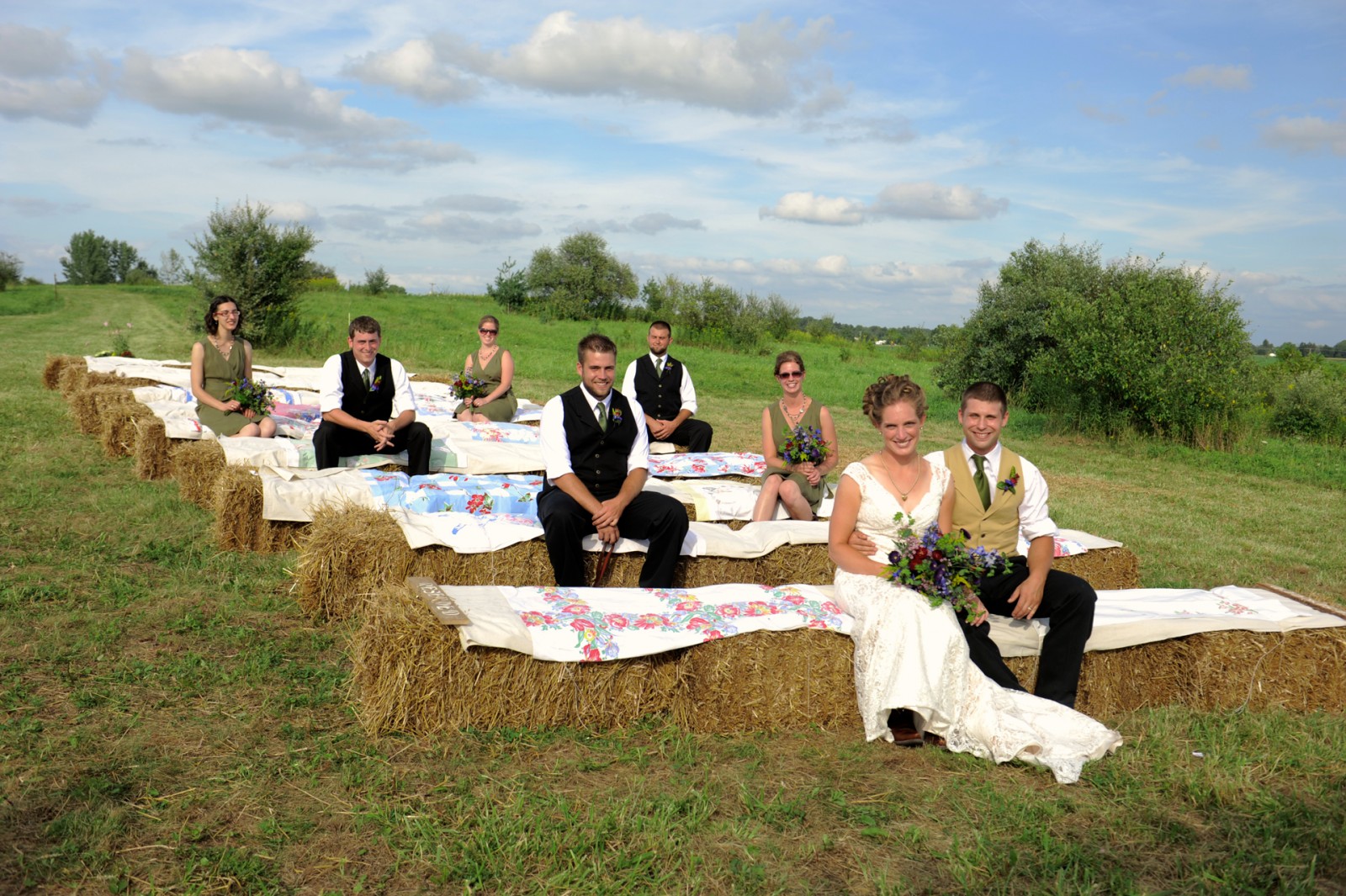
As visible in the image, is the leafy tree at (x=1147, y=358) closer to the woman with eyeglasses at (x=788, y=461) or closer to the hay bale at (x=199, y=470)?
the woman with eyeglasses at (x=788, y=461)

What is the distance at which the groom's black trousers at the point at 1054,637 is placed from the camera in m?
4.83

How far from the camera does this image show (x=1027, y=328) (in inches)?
827

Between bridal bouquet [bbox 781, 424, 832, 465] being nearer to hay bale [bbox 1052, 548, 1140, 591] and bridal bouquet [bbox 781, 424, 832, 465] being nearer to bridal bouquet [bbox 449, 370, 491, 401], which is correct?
hay bale [bbox 1052, 548, 1140, 591]

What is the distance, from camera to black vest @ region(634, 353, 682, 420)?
11117mm

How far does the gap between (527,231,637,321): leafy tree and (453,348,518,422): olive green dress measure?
49384 millimetres

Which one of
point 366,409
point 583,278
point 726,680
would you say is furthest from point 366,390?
point 583,278

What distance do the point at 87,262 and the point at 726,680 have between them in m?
119

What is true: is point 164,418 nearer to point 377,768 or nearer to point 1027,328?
point 377,768

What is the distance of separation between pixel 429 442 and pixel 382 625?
15.9ft

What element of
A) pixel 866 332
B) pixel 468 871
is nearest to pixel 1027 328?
pixel 468 871

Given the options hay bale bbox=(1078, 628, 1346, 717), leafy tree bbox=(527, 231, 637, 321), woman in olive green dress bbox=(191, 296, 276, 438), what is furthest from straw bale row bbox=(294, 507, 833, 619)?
leafy tree bbox=(527, 231, 637, 321)

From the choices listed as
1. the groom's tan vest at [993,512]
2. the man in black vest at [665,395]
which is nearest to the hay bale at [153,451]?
the man in black vest at [665,395]

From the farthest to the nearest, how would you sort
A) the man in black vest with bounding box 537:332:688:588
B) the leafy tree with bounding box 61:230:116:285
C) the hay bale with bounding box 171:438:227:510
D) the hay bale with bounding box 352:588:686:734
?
the leafy tree with bounding box 61:230:116:285
the hay bale with bounding box 171:438:227:510
the man in black vest with bounding box 537:332:688:588
the hay bale with bounding box 352:588:686:734

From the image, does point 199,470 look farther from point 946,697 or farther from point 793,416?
point 946,697
